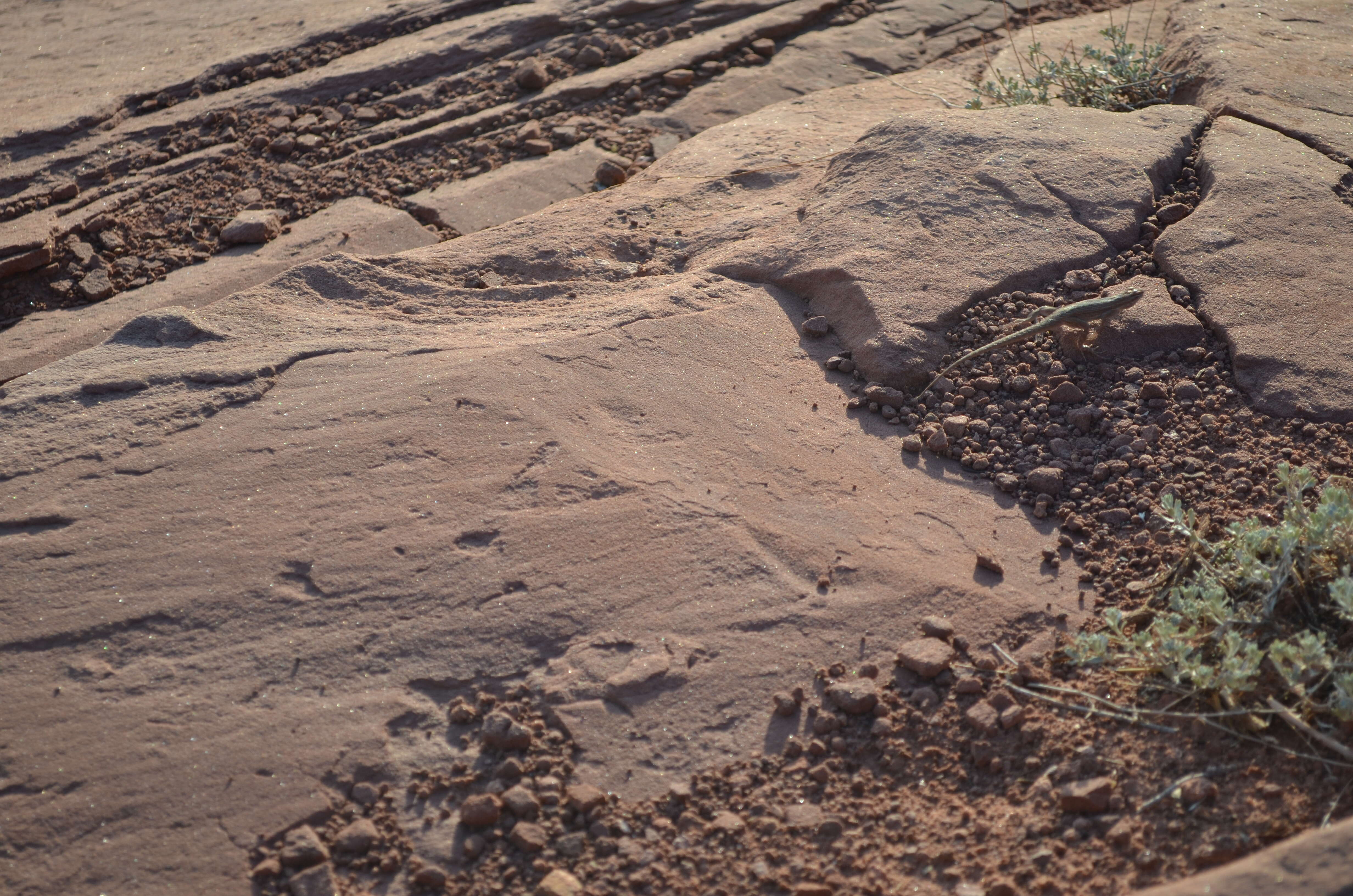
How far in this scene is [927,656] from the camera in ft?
8.20

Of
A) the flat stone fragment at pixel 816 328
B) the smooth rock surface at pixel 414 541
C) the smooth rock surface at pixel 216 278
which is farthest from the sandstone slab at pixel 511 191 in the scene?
the flat stone fragment at pixel 816 328

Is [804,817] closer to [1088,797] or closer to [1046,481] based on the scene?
[1088,797]

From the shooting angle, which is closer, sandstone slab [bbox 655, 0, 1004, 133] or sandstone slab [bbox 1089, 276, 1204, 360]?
sandstone slab [bbox 1089, 276, 1204, 360]

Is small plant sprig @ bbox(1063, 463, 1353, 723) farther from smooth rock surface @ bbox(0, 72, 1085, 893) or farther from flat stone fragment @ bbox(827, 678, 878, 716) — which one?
flat stone fragment @ bbox(827, 678, 878, 716)

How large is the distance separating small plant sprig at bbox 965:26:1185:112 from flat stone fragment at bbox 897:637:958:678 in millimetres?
3136

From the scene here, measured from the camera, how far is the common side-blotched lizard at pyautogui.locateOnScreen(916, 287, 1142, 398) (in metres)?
3.37

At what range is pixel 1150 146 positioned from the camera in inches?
161

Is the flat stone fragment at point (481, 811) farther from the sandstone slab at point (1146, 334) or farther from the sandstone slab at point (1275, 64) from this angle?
the sandstone slab at point (1275, 64)

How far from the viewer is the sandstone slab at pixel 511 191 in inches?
188

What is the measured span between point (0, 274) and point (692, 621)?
12.1 feet

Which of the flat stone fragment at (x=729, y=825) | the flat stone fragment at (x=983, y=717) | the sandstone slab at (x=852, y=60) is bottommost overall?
the flat stone fragment at (x=729, y=825)

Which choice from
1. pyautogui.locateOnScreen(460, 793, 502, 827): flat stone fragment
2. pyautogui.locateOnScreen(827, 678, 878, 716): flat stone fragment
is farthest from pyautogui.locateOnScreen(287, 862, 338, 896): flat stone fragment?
pyautogui.locateOnScreen(827, 678, 878, 716): flat stone fragment

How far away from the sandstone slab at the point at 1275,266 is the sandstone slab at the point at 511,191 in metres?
2.61

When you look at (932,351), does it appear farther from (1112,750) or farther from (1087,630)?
(1112,750)
